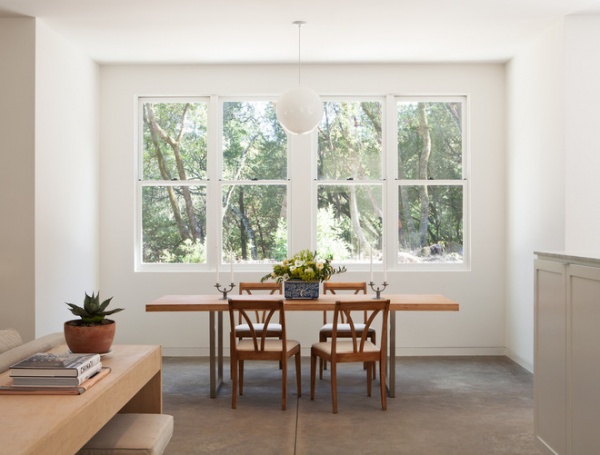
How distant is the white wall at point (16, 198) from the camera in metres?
5.28

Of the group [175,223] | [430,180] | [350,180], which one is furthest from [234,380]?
[430,180]

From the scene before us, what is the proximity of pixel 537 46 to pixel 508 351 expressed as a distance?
289cm

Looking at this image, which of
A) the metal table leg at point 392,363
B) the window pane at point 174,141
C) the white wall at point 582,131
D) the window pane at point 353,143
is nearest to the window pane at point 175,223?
the window pane at point 174,141

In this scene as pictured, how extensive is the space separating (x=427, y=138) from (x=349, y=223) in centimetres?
117

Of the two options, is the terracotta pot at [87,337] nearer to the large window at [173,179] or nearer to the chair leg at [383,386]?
the chair leg at [383,386]

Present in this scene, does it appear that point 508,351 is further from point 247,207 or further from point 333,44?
point 333,44

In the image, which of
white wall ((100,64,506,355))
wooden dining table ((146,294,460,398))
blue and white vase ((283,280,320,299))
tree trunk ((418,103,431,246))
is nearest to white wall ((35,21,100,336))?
white wall ((100,64,506,355))

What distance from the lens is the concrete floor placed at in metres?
4.12

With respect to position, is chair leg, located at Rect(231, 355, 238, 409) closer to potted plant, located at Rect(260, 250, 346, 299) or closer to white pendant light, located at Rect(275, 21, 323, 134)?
potted plant, located at Rect(260, 250, 346, 299)

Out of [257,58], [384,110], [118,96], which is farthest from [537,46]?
[118,96]

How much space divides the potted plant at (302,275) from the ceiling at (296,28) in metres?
1.86

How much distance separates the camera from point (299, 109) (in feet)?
17.7

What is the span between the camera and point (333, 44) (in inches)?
245

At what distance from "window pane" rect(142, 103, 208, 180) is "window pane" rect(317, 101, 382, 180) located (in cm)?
122
